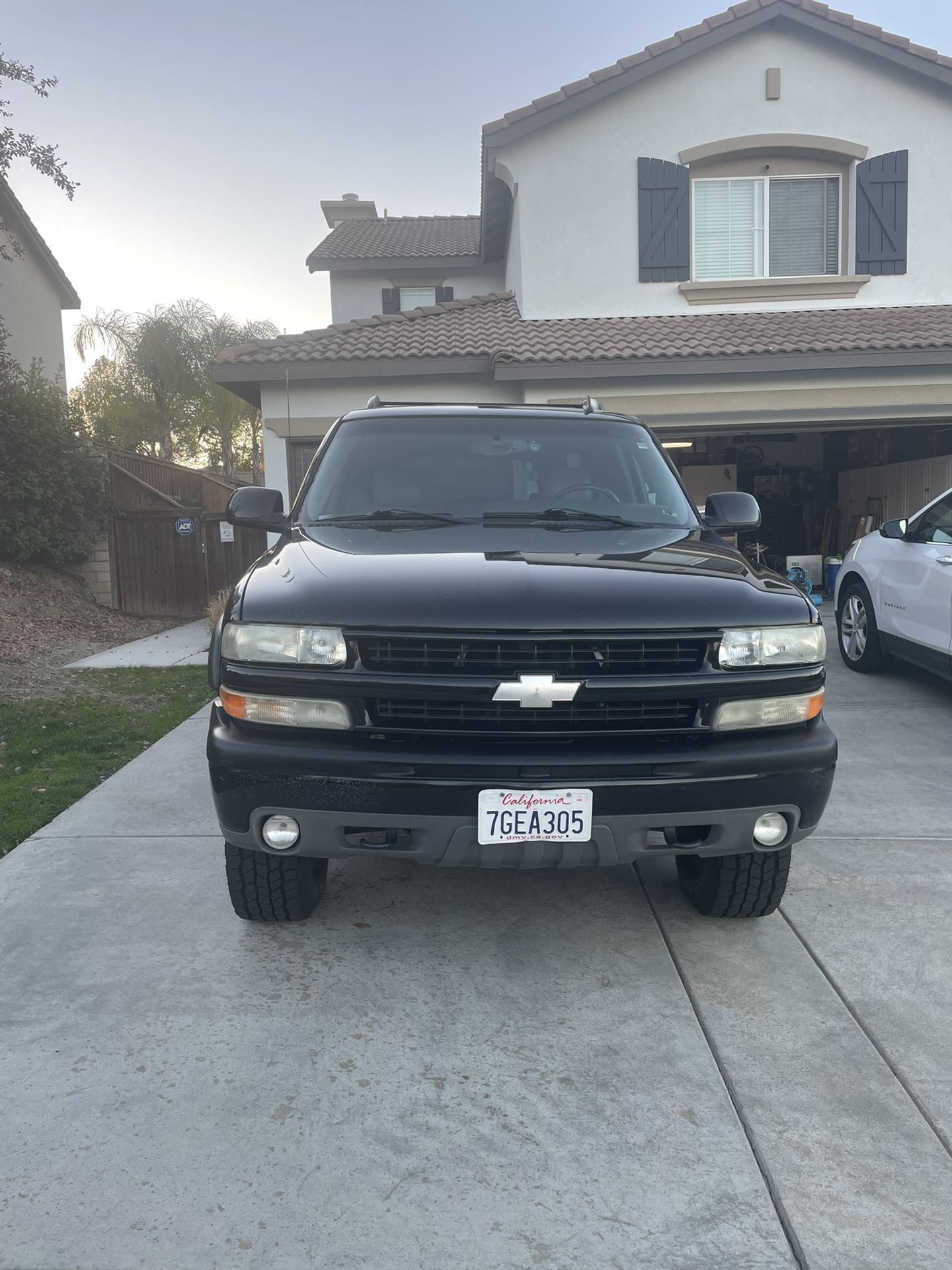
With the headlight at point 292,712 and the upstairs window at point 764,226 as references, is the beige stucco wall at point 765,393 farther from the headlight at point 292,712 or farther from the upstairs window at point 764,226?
the headlight at point 292,712

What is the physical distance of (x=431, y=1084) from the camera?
254cm

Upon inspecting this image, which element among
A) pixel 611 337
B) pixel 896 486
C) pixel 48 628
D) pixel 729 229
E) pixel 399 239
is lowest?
pixel 48 628

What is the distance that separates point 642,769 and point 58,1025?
1.84 metres

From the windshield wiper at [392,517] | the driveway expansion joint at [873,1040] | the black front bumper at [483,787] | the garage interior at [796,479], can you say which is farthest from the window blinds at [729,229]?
the black front bumper at [483,787]

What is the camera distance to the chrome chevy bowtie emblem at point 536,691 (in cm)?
271

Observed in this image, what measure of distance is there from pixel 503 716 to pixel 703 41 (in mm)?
12834

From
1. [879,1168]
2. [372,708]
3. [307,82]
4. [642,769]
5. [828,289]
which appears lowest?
[879,1168]

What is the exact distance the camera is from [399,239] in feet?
70.4

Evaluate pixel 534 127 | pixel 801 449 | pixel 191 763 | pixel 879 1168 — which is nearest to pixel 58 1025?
pixel 879 1168

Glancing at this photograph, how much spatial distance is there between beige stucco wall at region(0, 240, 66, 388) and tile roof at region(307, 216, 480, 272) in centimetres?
645

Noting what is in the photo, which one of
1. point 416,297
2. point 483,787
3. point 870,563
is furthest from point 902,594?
point 416,297

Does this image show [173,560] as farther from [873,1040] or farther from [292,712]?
[873,1040]

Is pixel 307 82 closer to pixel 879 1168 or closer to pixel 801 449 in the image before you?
pixel 801 449

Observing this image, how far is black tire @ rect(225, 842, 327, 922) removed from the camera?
322cm
